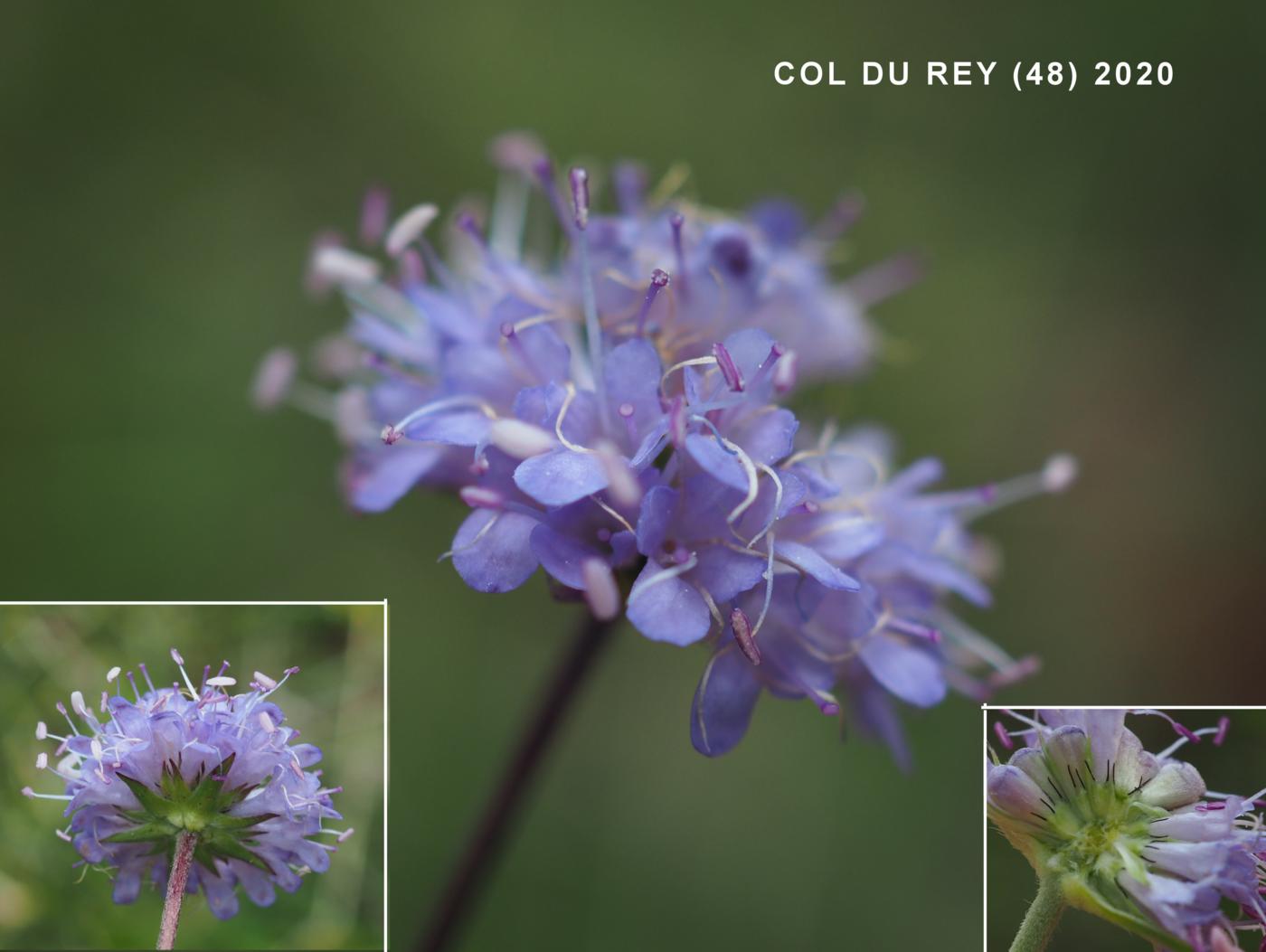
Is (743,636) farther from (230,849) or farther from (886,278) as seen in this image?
(886,278)

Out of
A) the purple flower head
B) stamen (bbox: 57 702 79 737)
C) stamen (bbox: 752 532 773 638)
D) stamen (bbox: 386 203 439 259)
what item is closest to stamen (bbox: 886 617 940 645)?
the purple flower head

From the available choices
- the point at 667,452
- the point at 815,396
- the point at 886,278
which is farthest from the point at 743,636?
the point at 886,278

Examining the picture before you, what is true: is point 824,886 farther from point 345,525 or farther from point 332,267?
point 332,267

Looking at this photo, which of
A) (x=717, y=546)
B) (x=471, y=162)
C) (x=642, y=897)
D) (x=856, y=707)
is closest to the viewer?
(x=717, y=546)

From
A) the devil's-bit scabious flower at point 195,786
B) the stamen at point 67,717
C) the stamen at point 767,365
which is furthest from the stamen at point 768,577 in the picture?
the stamen at point 67,717

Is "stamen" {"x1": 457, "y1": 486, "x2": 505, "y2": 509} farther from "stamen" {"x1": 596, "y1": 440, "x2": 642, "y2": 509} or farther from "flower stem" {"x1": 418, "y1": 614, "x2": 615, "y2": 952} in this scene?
"flower stem" {"x1": 418, "y1": 614, "x2": 615, "y2": 952}

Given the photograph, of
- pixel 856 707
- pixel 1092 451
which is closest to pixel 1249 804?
pixel 856 707
